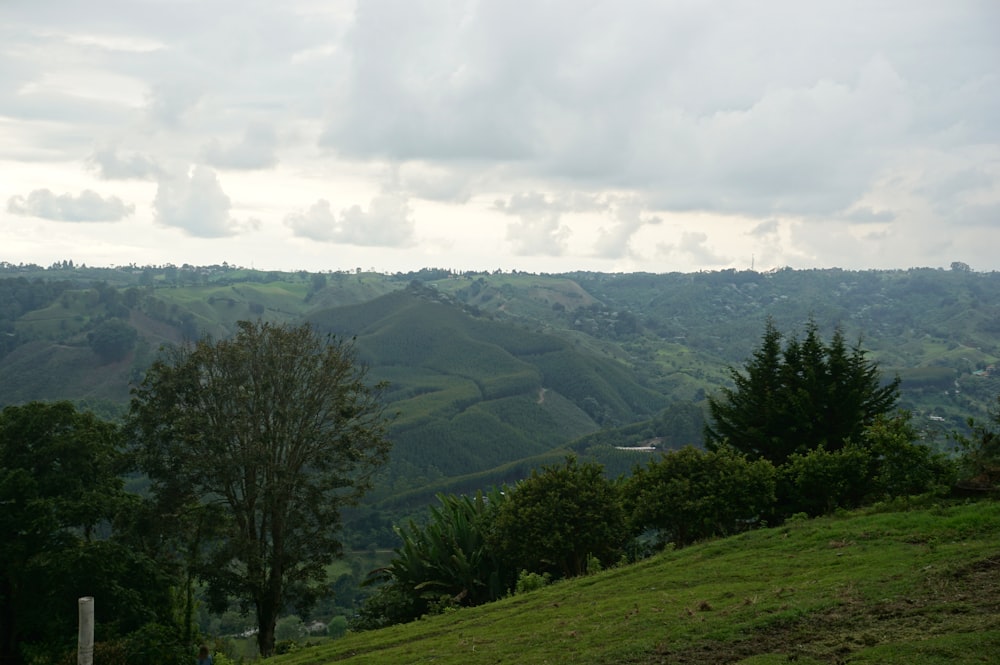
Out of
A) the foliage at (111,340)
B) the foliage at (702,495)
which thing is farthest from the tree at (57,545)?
the foliage at (111,340)

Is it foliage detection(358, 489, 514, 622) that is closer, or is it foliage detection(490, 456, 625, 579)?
foliage detection(490, 456, 625, 579)

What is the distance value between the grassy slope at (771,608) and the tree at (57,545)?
6867 millimetres

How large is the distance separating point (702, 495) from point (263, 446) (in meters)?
15.1

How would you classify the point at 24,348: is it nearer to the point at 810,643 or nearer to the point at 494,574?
the point at 494,574

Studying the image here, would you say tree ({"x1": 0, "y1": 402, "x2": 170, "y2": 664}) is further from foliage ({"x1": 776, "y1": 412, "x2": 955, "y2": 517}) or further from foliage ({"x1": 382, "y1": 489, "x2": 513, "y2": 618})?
foliage ({"x1": 776, "y1": 412, "x2": 955, "y2": 517})

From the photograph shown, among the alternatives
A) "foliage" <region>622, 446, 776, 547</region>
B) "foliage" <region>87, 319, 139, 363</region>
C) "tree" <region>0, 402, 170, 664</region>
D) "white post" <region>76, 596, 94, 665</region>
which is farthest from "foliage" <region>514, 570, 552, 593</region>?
"foliage" <region>87, 319, 139, 363</region>

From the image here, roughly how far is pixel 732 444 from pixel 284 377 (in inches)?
639

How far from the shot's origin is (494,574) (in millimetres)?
22797

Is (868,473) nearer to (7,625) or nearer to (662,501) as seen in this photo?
(662,501)

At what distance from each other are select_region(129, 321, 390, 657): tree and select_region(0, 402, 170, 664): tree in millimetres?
2402

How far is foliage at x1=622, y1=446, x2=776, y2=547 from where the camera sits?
20781 millimetres

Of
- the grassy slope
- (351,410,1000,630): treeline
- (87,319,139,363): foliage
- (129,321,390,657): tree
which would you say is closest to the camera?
the grassy slope

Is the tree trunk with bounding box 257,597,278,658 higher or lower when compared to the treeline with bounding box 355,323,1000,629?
lower

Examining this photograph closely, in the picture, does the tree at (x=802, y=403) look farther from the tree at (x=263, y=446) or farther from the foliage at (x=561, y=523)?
the tree at (x=263, y=446)
